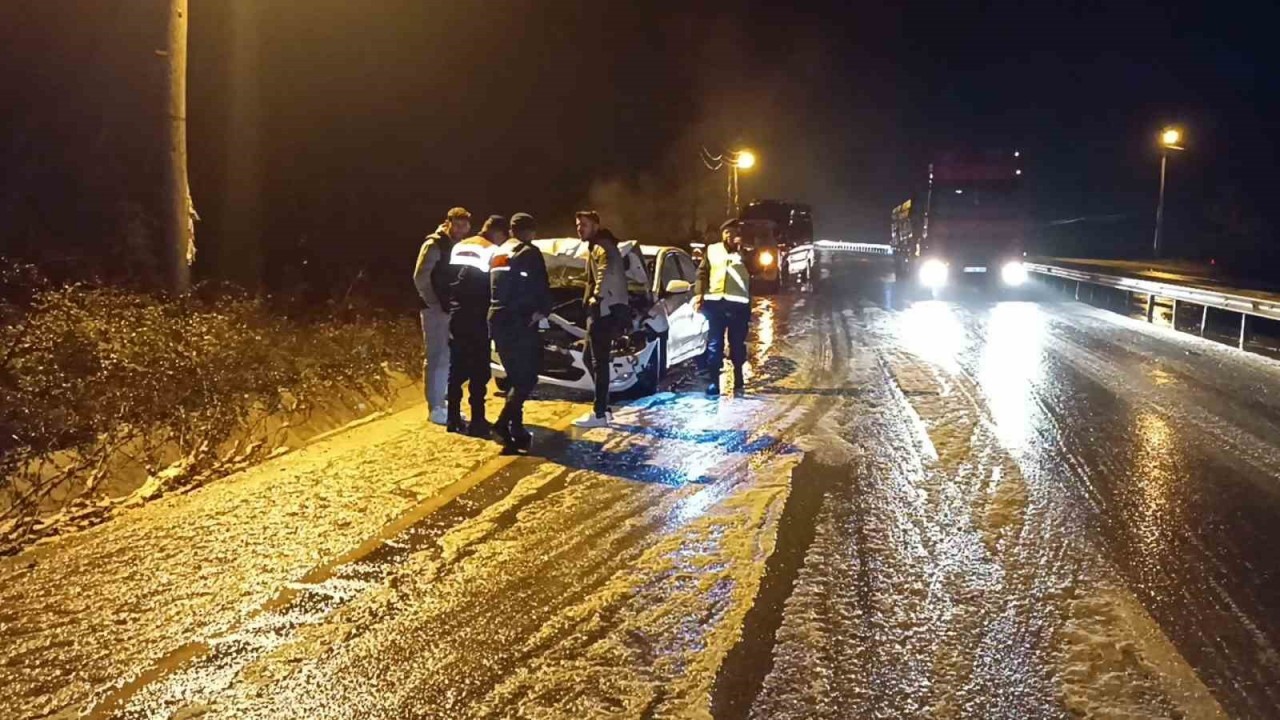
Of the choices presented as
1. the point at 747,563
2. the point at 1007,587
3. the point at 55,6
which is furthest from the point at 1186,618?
the point at 55,6

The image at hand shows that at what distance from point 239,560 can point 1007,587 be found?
4181 millimetres

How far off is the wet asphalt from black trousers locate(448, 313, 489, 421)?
74 cm

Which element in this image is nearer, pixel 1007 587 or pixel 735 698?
pixel 735 698

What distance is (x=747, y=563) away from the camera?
5.88m

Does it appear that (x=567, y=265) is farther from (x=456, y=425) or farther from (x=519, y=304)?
(x=519, y=304)

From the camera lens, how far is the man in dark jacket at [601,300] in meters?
9.42

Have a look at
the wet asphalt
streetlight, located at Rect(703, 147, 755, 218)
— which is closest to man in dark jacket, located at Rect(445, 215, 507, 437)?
the wet asphalt

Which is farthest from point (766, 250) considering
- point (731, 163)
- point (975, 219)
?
point (731, 163)

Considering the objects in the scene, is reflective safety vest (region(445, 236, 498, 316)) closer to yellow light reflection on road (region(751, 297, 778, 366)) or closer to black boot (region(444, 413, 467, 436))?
black boot (region(444, 413, 467, 436))

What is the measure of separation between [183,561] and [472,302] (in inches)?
135

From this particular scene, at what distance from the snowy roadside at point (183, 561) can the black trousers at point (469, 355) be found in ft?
1.86

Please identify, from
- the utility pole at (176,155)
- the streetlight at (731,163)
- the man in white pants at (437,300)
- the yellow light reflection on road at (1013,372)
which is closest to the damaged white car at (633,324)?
the man in white pants at (437,300)

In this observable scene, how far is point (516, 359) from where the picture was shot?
8438mm

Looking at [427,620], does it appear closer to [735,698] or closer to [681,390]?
[735,698]
